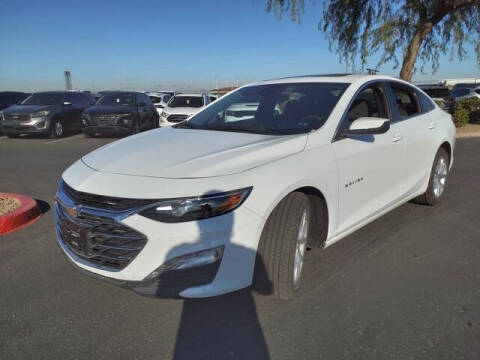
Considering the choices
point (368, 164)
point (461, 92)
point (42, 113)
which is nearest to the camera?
point (368, 164)

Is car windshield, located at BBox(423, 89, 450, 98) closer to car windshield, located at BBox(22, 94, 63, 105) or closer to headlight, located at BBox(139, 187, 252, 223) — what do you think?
car windshield, located at BBox(22, 94, 63, 105)

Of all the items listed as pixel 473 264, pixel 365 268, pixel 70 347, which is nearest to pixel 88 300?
pixel 70 347

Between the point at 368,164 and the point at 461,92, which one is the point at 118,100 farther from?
the point at 461,92

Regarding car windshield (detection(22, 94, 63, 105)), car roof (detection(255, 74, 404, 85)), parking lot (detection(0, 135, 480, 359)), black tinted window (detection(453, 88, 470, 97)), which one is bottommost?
parking lot (detection(0, 135, 480, 359))

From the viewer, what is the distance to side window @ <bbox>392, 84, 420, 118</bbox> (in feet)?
14.1

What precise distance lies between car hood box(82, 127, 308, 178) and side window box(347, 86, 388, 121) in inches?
39.6

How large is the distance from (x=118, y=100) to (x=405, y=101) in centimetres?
1144

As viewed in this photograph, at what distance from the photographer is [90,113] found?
1322 centimetres

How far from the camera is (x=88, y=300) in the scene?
2984 millimetres

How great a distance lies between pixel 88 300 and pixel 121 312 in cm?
32

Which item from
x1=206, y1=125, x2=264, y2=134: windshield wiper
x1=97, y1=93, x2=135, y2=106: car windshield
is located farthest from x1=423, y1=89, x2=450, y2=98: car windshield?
x1=206, y1=125, x2=264, y2=134: windshield wiper

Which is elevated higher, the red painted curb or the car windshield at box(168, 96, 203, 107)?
the car windshield at box(168, 96, 203, 107)

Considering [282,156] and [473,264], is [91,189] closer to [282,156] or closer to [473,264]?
[282,156]

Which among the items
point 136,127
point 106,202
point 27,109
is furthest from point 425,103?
point 27,109
